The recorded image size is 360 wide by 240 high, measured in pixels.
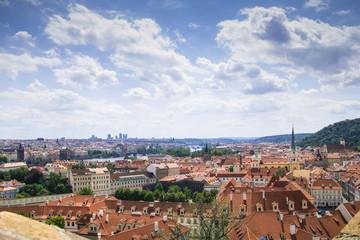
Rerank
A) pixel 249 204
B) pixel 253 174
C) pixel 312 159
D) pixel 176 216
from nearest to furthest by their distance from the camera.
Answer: pixel 249 204, pixel 176 216, pixel 253 174, pixel 312 159

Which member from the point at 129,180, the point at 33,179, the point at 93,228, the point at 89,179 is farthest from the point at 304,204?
the point at 33,179

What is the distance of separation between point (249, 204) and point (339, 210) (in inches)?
403

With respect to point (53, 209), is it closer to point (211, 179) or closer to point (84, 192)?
point (84, 192)

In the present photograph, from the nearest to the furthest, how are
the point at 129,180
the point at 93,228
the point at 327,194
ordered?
the point at 93,228 < the point at 327,194 < the point at 129,180

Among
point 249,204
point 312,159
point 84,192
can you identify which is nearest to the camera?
point 249,204

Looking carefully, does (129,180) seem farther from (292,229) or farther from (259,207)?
(292,229)

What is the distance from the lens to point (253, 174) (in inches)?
3179

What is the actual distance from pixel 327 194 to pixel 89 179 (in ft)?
187

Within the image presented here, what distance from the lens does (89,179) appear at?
8538 centimetres

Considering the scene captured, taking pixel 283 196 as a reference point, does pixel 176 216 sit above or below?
below

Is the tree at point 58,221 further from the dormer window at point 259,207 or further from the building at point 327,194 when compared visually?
the building at point 327,194

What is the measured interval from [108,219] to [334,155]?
371 feet

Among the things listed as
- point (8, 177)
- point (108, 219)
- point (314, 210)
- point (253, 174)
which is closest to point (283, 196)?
point (314, 210)

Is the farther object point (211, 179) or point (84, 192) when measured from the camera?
point (211, 179)
